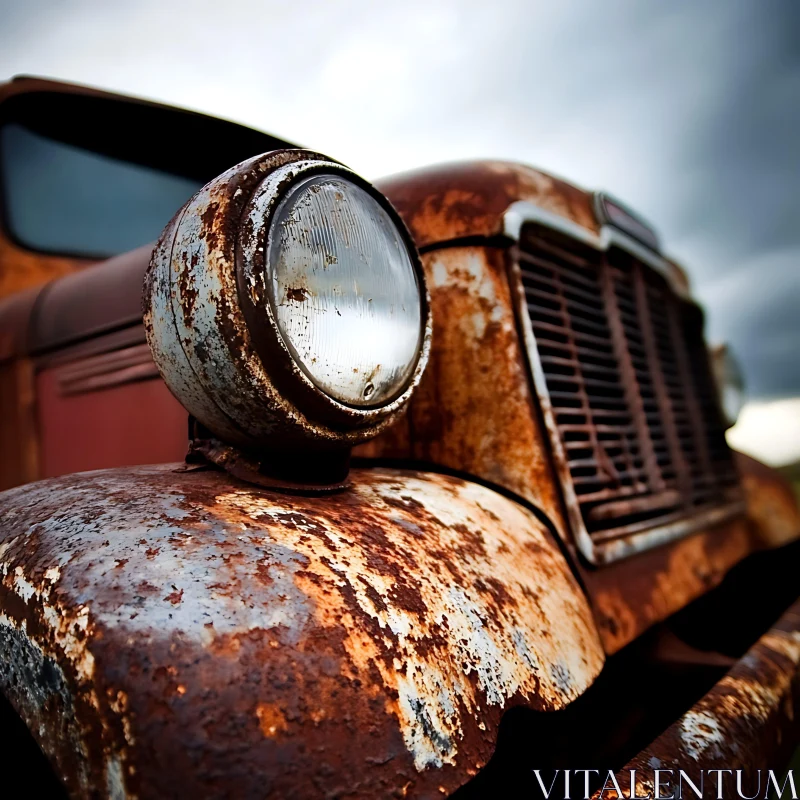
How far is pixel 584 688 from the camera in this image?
38.0 inches

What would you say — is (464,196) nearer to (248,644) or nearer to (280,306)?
Result: (280,306)

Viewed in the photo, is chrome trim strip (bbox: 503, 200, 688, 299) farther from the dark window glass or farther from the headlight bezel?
the dark window glass

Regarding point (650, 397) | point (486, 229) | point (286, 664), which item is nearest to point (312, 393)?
point (286, 664)

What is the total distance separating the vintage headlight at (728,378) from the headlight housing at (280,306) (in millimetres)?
1797

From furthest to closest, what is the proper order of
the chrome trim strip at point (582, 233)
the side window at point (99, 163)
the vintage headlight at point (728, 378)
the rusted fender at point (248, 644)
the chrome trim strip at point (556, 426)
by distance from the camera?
the vintage headlight at point (728, 378)
the side window at point (99, 163)
the chrome trim strip at point (582, 233)
the chrome trim strip at point (556, 426)
the rusted fender at point (248, 644)

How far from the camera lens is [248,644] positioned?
631 mm

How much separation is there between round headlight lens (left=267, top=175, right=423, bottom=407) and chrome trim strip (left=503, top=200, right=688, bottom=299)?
489 millimetres

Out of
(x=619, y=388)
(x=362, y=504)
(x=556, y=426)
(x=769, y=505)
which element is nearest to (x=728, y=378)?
(x=769, y=505)

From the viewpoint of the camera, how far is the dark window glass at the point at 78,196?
2053 mm

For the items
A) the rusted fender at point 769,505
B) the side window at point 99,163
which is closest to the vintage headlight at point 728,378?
the rusted fender at point 769,505

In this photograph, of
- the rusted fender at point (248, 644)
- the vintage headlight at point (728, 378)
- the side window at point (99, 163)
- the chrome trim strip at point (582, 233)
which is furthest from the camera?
the vintage headlight at point (728, 378)

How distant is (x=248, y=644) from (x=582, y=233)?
1.28m

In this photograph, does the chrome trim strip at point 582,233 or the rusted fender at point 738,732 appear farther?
the chrome trim strip at point 582,233

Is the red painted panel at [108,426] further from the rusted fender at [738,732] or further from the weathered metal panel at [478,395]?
the rusted fender at [738,732]
